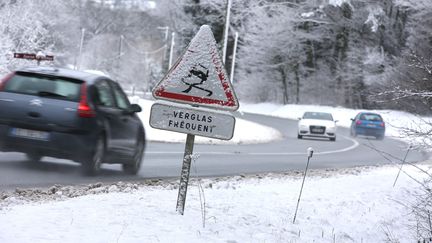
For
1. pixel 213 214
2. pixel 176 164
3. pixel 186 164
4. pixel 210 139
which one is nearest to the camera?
pixel 186 164

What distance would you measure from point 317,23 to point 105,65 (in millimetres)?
42945

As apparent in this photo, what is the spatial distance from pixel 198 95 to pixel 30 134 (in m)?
3.94

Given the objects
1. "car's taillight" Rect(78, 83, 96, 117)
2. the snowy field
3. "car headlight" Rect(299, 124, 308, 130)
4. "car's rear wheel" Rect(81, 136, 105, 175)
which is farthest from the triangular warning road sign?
"car headlight" Rect(299, 124, 308, 130)

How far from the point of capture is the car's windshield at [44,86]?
9.25 metres

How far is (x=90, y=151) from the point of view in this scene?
30.6ft

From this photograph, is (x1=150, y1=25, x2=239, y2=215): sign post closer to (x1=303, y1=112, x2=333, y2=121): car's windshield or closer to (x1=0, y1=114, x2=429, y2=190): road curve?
(x1=0, y1=114, x2=429, y2=190): road curve

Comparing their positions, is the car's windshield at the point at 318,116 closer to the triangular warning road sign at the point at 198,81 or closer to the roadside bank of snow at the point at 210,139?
the roadside bank of snow at the point at 210,139

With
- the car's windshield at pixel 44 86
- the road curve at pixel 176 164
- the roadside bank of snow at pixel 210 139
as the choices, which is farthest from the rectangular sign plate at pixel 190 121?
the roadside bank of snow at pixel 210 139

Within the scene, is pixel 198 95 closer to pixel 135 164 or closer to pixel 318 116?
pixel 135 164

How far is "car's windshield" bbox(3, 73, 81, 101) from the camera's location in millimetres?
9250

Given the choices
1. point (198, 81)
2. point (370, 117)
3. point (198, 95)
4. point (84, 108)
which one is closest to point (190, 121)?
point (198, 95)

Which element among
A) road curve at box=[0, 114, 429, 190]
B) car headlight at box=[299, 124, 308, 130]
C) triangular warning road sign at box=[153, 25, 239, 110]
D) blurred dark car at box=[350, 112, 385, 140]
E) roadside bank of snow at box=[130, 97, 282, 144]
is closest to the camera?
triangular warning road sign at box=[153, 25, 239, 110]

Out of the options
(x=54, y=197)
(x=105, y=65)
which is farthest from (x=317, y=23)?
(x=54, y=197)

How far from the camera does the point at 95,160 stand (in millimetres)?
9625
